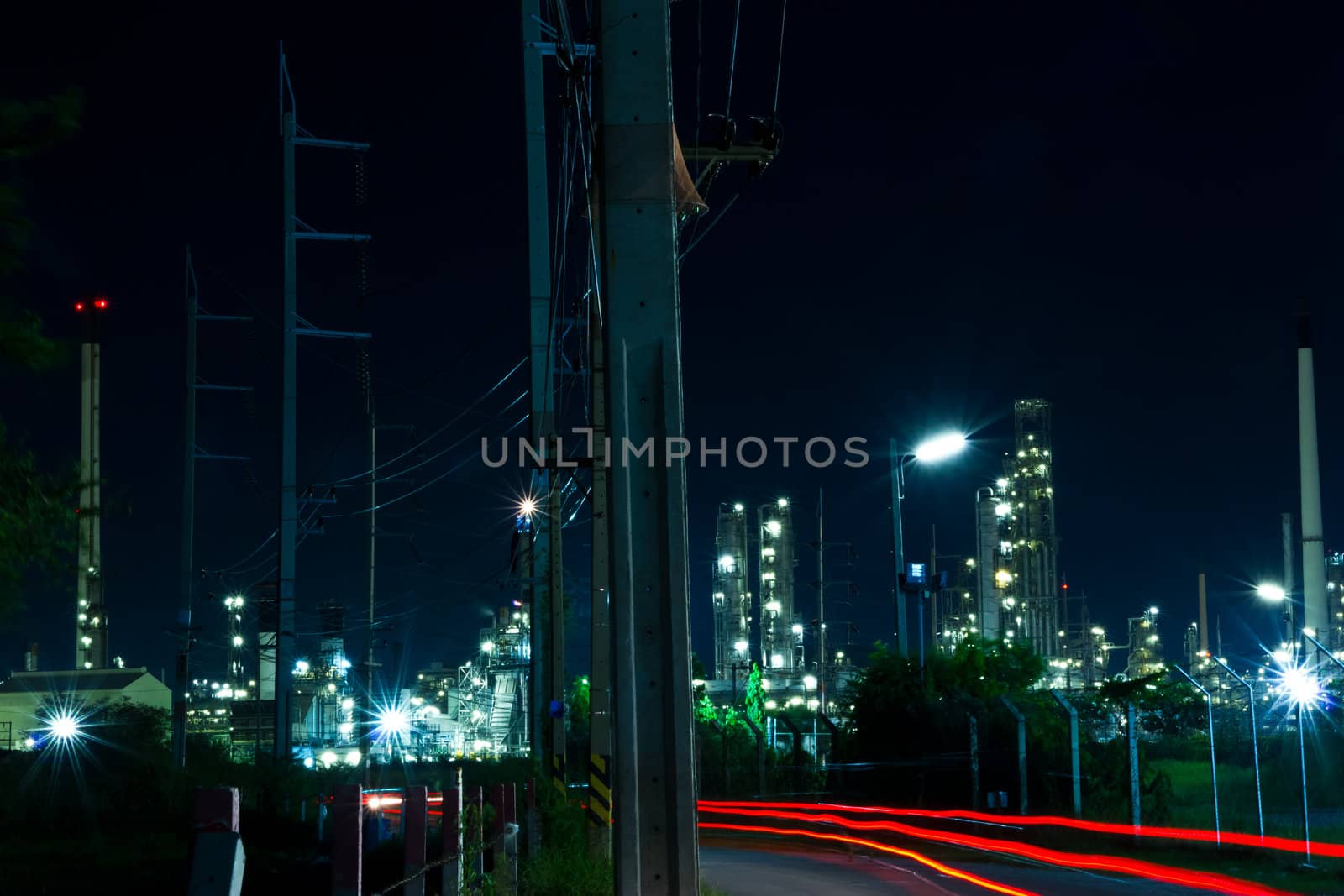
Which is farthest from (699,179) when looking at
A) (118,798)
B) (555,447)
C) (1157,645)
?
(1157,645)

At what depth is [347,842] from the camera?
7.42m

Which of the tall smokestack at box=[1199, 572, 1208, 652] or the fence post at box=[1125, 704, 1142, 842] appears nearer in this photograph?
the fence post at box=[1125, 704, 1142, 842]

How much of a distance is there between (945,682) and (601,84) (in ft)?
88.2

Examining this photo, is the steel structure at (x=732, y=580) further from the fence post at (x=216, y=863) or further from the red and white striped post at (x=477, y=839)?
the fence post at (x=216, y=863)

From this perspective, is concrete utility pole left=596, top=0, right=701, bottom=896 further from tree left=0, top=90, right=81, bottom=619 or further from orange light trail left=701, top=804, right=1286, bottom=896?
orange light trail left=701, top=804, right=1286, bottom=896

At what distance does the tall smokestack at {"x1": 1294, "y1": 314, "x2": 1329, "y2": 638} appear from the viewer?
75.2m

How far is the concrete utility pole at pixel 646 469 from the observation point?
26.1ft

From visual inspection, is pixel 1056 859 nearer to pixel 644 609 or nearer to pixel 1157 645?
pixel 644 609

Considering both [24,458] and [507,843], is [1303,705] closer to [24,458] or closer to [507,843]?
[507,843]

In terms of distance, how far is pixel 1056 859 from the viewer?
833 inches

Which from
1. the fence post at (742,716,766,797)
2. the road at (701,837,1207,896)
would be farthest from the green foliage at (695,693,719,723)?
the road at (701,837,1207,896)

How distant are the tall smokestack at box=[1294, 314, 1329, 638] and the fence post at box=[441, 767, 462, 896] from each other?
7286 cm

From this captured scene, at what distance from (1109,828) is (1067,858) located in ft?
6.04

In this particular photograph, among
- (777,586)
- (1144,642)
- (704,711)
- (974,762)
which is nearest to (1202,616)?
(1144,642)
